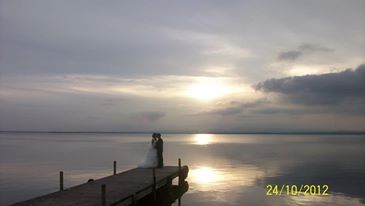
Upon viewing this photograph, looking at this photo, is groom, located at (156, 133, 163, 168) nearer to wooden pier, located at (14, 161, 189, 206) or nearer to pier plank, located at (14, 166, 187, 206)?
wooden pier, located at (14, 161, 189, 206)

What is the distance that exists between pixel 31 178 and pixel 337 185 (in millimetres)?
30255

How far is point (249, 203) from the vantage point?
2816 centimetres

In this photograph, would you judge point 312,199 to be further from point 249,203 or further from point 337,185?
point 337,185
